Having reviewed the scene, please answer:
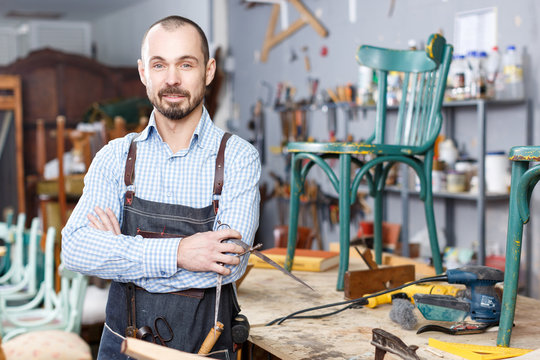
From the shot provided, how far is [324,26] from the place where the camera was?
562 cm

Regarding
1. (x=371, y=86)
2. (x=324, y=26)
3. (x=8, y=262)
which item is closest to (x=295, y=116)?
(x=324, y=26)

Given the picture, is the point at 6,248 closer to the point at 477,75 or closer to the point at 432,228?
the point at 432,228

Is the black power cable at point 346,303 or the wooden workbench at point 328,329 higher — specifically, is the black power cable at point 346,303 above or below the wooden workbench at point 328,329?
above

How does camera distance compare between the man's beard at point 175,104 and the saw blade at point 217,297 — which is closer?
the saw blade at point 217,297

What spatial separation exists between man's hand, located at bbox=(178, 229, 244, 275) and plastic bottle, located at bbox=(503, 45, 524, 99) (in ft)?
8.82

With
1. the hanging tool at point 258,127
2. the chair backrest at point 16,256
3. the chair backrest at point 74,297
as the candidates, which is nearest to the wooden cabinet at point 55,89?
the hanging tool at point 258,127

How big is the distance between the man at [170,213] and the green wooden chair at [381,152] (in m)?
0.61

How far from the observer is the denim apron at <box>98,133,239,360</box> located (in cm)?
153

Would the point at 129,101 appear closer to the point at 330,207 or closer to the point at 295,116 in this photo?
the point at 295,116

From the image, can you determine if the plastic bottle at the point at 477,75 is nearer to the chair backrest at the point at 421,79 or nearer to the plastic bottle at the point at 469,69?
the plastic bottle at the point at 469,69

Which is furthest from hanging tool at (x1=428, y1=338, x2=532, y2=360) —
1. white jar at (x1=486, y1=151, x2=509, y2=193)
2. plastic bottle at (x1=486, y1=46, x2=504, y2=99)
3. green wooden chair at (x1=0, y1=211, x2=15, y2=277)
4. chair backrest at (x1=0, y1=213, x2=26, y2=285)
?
green wooden chair at (x1=0, y1=211, x2=15, y2=277)

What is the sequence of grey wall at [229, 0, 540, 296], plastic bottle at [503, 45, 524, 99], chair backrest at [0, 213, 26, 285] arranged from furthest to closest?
chair backrest at [0, 213, 26, 285], grey wall at [229, 0, 540, 296], plastic bottle at [503, 45, 524, 99]

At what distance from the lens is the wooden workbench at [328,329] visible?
163 cm

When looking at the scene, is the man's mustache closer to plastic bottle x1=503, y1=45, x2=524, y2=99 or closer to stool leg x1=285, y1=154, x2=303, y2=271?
stool leg x1=285, y1=154, x2=303, y2=271
